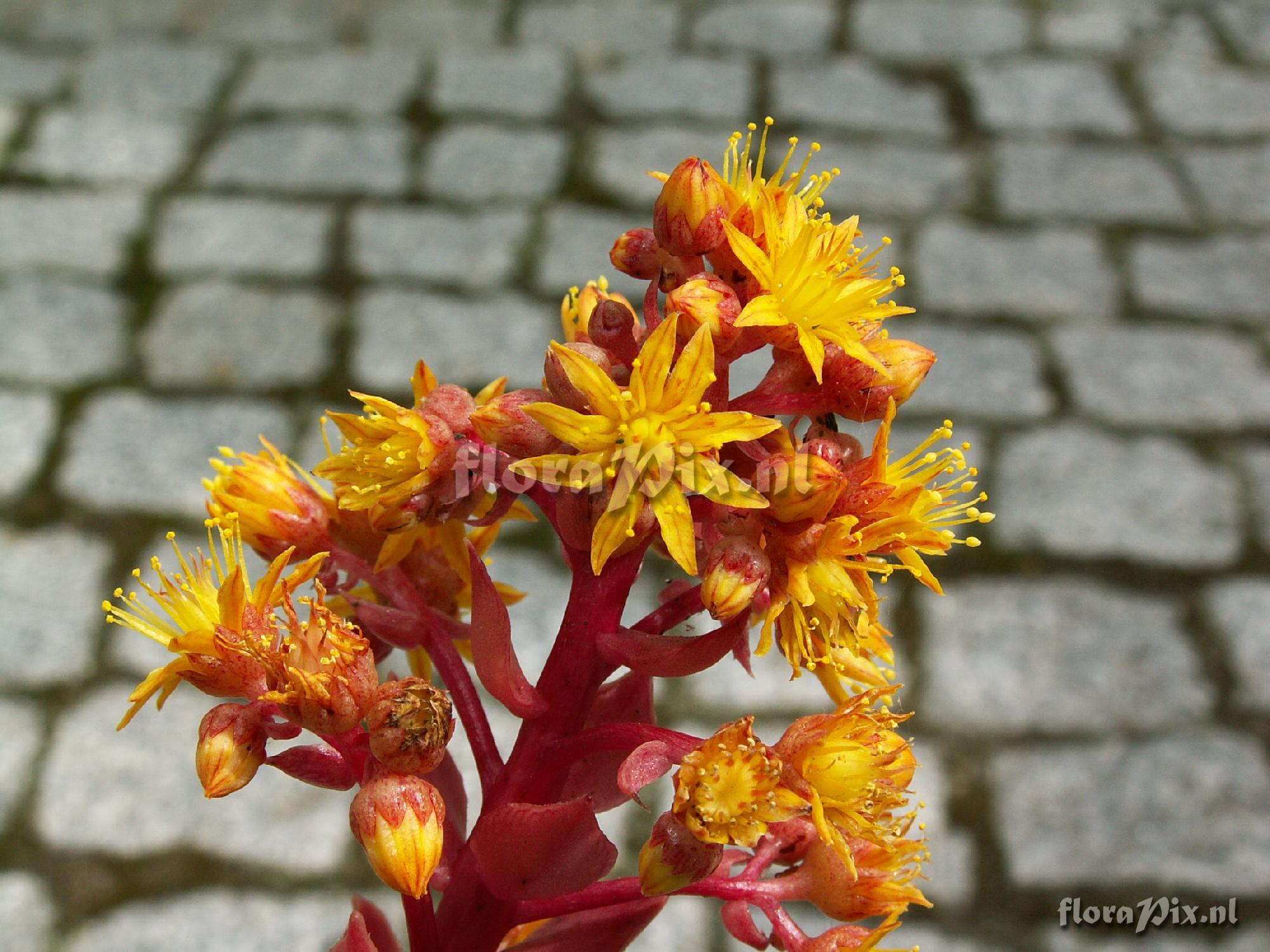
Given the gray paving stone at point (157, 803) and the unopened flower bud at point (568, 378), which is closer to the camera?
the unopened flower bud at point (568, 378)

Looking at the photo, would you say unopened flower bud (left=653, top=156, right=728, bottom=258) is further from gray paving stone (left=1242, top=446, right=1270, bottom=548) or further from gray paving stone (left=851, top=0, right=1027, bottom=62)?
gray paving stone (left=851, top=0, right=1027, bottom=62)

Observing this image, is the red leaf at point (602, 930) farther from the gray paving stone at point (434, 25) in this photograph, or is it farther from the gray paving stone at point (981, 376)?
the gray paving stone at point (434, 25)

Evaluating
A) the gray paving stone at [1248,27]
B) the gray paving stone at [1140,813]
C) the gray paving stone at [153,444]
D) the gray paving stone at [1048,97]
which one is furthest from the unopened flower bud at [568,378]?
the gray paving stone at [1248,27]

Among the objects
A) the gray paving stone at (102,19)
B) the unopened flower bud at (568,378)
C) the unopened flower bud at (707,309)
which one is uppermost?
the gray paving stone at (102,19)

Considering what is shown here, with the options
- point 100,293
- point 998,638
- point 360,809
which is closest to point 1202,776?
point 998,638

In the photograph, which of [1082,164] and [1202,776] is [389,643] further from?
[1082,164]

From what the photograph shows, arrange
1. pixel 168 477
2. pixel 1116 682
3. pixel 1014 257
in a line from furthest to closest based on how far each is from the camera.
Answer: pixel 1014 257 → pixel 168 477 → pixel 1116 682
